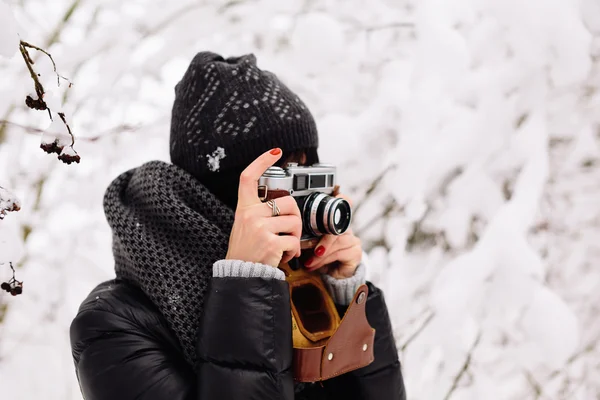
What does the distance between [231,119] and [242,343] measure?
34 cm

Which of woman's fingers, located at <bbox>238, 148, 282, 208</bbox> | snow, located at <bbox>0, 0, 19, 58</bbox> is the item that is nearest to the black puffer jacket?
woman's fingers, located at <bbox>238, 148, 282, 208</bbox>

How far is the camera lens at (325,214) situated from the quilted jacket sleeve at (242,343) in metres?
0.14

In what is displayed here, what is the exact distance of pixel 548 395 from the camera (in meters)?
1.64

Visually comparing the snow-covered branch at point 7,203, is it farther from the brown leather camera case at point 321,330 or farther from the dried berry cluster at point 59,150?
the brown leather camera case at point 321,330

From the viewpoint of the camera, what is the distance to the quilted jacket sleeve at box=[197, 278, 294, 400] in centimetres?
61

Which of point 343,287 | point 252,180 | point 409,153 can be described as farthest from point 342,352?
point 409,153

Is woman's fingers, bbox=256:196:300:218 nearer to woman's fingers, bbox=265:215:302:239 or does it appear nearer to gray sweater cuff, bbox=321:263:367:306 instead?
woman's fingers, bbox=265:215:302:239

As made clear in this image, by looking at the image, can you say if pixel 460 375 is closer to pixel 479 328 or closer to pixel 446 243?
pixel 479 328

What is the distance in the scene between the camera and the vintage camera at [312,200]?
2.30 ft

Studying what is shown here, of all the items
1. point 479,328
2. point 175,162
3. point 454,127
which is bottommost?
point 479,328

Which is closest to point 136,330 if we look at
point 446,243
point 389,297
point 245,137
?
point 245,137

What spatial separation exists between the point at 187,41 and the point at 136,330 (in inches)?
41.2

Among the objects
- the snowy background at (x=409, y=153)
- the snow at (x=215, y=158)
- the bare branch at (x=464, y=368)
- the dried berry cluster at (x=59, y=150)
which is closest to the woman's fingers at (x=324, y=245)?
the snow at (x=215, y=158)

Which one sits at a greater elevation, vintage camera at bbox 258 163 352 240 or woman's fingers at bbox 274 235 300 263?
vintage camera at bbox 258 163 352 240
